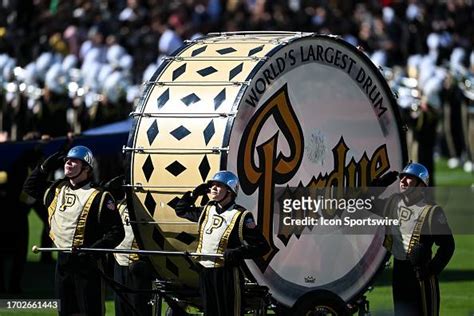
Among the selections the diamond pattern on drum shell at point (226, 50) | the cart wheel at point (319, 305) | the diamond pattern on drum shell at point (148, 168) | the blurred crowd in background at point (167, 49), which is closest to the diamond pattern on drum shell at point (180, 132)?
the diamond pattern on drum shell at point (148, 168)

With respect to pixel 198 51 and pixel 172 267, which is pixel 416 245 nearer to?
pixel 172 267

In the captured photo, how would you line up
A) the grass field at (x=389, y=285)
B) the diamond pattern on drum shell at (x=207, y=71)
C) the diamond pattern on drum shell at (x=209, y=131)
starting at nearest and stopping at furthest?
the diamond pattern on drum shell at (x=209, y=131) < the diamond pattern on drum shell at (x=207, y=71) < the grass field at (x=389, y=285)

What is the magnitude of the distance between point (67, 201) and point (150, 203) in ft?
2.34

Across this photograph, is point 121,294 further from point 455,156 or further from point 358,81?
point 455,156

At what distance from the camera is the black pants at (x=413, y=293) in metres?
12.6

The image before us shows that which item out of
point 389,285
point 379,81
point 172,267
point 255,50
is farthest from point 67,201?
point 389,285

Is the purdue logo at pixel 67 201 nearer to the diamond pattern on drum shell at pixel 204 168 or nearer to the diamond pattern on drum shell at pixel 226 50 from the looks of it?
the diamond pattern on drum shell at pixel 204 168

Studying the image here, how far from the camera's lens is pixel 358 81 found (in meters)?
13.8

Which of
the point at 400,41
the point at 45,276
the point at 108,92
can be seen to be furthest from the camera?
the point at 400,41

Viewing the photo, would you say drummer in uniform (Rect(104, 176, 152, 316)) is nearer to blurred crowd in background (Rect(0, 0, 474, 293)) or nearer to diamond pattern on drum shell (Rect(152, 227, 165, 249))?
diamond pattern on drum shell (Rect(152, 227, 165, 249))

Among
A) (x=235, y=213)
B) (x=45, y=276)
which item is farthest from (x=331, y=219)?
(x=45, y=276)

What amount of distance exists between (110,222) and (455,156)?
18751 millimetres

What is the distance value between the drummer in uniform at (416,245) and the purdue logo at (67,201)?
7.91 ft

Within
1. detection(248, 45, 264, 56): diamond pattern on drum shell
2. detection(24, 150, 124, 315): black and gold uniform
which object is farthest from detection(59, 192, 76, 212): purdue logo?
detection(248, 45, 264, 56): diamond pattern on drum shell
